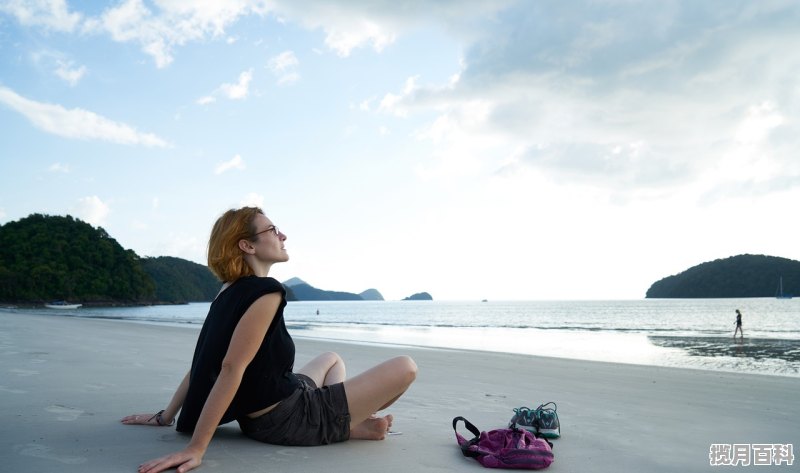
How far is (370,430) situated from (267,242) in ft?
4.62

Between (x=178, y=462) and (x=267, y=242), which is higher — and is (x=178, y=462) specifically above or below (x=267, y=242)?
below

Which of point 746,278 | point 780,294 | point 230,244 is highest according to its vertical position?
point 746,278

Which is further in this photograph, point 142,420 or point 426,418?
point 426,418

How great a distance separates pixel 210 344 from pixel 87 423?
57.2 inches

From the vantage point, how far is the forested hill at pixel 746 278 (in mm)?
122562

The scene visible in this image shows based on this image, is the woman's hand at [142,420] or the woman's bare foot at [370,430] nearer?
the woman's bare foot at [370,430]

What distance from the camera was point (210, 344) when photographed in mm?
2941

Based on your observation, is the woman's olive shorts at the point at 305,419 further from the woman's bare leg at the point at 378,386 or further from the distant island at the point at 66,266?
the distant island at the point at 66,266

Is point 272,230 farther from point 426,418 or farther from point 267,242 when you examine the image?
point 426,418

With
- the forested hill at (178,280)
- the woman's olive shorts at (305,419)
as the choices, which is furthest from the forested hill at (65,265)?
the woman's olive shorts at (305,419)

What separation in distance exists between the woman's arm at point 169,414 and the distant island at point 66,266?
268 ft

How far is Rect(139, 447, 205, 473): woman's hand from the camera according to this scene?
102 inches

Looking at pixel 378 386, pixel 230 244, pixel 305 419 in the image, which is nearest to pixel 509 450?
pixel 378 386

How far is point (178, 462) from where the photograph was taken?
2635 millimetres
